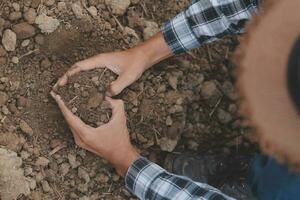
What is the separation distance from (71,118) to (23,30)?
1.02 ft

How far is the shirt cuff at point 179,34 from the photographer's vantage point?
1.67m

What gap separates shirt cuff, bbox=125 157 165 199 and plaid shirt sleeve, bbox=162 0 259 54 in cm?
35

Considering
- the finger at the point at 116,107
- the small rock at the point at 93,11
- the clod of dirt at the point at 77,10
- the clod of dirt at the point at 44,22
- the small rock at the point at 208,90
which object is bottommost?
the small rock at the point at 208,90

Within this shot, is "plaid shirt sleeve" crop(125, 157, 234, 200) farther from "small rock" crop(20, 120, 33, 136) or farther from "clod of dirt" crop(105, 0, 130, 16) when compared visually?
"clod of dirt" crop(105, 0, 130, 16)

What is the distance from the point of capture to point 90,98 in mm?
1677

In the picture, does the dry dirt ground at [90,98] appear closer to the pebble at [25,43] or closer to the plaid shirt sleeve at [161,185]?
the pebble at [25,43]

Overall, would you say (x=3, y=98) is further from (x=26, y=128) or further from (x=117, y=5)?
(x=117, y=5)

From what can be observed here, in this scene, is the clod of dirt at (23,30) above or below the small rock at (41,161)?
above

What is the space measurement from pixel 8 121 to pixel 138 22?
493 millimetres

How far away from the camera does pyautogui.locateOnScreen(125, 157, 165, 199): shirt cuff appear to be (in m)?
1.57

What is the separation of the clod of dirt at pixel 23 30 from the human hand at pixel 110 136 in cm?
20

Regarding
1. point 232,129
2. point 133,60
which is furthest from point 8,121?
point 232,129

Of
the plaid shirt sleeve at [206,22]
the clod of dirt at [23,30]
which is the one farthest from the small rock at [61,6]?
the plaid shirt sleeve at [206,22]

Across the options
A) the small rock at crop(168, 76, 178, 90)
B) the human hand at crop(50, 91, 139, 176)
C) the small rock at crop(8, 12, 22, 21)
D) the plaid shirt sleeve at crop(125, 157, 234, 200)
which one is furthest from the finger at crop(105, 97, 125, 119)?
the small rock at crop(8, 12, 22, 21)
